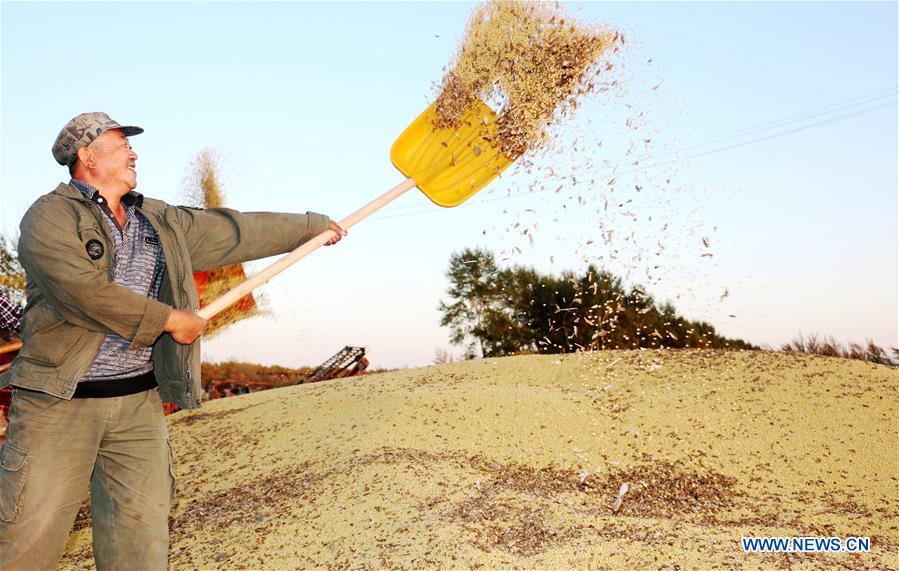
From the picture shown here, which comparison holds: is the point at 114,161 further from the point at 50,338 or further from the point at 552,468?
the point at 552,468

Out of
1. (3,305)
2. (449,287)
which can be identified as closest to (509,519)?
(3,305)

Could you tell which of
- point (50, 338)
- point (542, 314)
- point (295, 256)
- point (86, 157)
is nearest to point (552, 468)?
point (295, 256)

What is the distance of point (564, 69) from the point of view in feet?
14.1

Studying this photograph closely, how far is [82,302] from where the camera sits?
98.2 inches

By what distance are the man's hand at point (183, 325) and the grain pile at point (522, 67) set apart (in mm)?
1841

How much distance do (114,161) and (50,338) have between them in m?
0.66

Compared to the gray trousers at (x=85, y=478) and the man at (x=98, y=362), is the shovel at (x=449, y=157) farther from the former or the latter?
the gray trousers at (x=85, y=478)

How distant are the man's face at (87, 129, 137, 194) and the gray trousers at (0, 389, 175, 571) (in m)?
0.77

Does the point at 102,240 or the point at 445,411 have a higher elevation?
the point at 102,240

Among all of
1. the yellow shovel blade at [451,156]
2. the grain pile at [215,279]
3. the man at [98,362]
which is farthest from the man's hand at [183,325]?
the grain pile at [215,279]

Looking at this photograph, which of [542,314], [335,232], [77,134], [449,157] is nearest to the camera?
[77,134]

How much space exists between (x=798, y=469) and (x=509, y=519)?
97.3 inches

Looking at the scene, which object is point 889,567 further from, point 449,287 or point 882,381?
point 449,287

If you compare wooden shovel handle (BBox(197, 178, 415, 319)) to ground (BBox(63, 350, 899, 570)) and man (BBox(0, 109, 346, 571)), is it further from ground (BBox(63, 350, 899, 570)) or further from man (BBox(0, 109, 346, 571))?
ground (BBox(63, 350, 899, 570))
